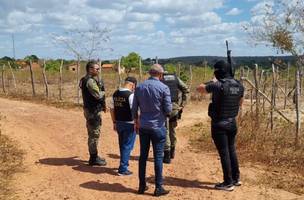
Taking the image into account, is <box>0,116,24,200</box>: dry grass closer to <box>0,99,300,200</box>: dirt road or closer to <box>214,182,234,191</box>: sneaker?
<box>0,99,300,200</box>: dirt road

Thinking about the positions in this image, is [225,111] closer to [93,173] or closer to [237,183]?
[237,183]

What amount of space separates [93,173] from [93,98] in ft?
4.18

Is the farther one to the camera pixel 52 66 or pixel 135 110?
pixel 52 66

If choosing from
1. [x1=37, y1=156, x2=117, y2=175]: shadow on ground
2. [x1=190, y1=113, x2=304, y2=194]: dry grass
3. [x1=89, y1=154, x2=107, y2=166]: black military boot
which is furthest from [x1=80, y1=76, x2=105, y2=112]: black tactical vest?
[x1=190, y1=113, x2=304, y2=194]: dry grass

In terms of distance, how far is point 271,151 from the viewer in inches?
361

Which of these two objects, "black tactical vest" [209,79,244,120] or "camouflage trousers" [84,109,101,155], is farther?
"camouflage trousers" [84,109,101,155]

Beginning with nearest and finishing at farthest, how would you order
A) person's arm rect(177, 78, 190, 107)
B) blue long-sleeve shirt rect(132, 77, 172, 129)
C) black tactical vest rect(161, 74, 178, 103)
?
blue long-sleeve shirt rect(132, 77, 172, 129) → black tactical vest rect(161, 74, 178, 103) → person's arm rect(177, 78, 190, 107)

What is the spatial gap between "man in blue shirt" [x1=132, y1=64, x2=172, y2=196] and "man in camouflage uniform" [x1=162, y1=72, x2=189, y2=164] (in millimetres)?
1508

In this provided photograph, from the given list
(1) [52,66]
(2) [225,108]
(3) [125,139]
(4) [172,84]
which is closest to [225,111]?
(2) [225,108]

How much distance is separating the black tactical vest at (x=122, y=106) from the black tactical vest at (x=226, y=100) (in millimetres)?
1408

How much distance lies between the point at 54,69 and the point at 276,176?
114 feet

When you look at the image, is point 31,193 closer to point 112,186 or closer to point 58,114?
point 112,186

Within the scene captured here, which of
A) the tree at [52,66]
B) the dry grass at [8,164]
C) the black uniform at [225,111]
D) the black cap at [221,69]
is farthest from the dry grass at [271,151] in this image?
the tree at [52,66]

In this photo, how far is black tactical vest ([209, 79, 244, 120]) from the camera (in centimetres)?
668
